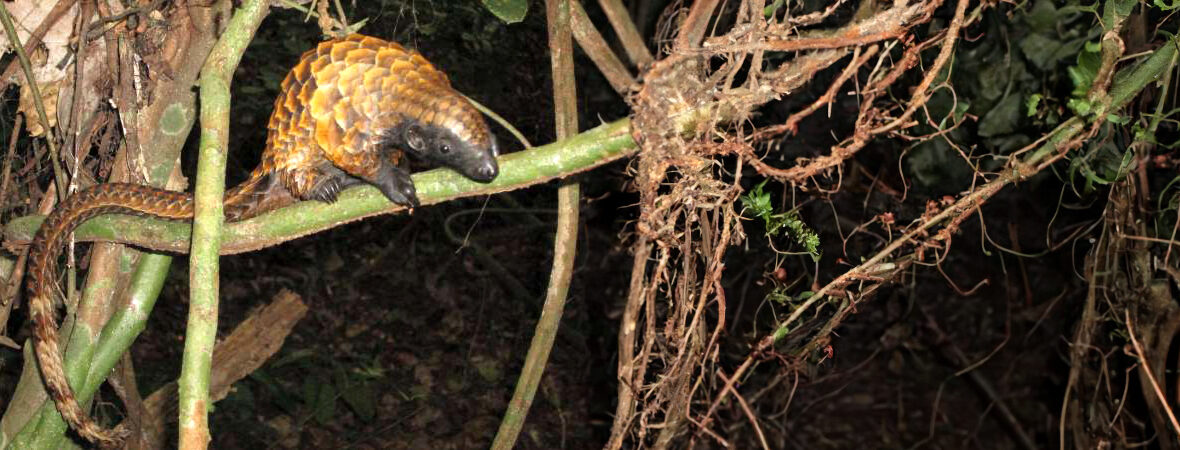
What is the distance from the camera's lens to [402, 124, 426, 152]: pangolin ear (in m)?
2.04

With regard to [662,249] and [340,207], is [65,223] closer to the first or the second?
[340,207]

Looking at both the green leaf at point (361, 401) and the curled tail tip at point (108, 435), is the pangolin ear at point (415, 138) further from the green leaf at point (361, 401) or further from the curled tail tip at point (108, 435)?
the green leaf at point (361, 401)

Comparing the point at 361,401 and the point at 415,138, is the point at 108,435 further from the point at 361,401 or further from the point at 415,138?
the point at 361,401

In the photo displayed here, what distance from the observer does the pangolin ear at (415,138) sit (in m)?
2.04

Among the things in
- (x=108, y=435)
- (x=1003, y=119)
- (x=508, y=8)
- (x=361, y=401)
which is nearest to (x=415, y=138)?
(x=508, y=8)

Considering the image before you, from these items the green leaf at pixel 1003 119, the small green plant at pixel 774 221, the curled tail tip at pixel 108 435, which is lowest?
the green leaf at pixel 1003 119

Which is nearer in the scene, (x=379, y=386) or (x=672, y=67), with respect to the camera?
(x=672, y=67)

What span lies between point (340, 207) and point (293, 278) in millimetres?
2924

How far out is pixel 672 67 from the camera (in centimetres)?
182

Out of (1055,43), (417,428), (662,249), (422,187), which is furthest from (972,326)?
(422,187)

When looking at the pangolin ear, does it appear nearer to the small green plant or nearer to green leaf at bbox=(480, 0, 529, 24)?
green leaf at bbox=(480, 0, 529, 24)

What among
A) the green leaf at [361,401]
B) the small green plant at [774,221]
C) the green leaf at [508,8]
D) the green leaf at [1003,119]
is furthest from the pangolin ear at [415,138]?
the green leaf at [361,401]

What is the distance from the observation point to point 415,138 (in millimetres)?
2057

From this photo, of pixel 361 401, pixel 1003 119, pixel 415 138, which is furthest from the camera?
pixel 361 401
